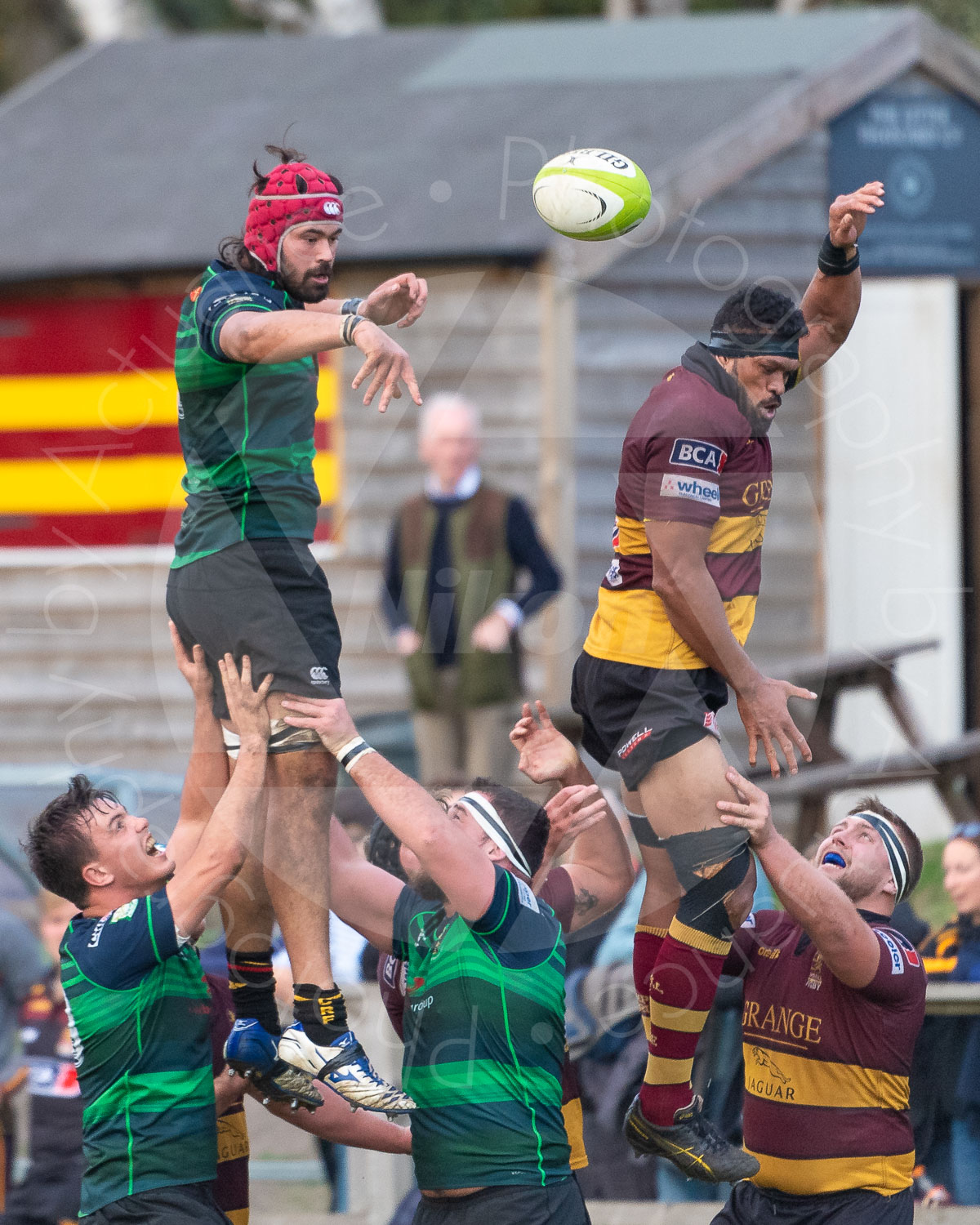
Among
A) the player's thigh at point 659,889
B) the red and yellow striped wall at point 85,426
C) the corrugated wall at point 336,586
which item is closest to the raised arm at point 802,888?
the player's thigh at point 659,889

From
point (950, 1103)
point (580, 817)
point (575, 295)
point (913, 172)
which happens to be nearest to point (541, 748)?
point (580, 817)

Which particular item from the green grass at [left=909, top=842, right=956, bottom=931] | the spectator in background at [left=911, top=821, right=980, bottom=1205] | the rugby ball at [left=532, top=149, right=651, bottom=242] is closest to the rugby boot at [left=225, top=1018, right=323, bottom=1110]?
the spectator in background at [left=911, top=821, right=980, bottom=1205]

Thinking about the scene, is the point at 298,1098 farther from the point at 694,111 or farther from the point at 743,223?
the point at 694,111

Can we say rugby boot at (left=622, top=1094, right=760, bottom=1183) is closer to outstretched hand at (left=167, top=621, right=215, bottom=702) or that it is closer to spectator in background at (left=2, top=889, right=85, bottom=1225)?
outstretched hand at (left=167, top=621, right=215, bottom=702)

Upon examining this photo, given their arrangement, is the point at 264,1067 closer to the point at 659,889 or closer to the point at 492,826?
the point at 492,826

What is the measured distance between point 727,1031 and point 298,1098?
1583 mm

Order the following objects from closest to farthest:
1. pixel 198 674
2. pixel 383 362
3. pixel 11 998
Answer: pixel 383 362 → pixel 198 674 → pixel 11 998

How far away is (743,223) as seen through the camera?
27.7 ft

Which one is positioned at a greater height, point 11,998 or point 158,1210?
point 11,998

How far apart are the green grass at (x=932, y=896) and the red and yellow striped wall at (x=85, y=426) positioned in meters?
4.32

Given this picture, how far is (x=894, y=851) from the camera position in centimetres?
400

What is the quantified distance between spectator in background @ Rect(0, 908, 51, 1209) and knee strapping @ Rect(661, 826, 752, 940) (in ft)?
8.46

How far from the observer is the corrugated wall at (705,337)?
8.22 m

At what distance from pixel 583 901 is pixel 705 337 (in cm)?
472
